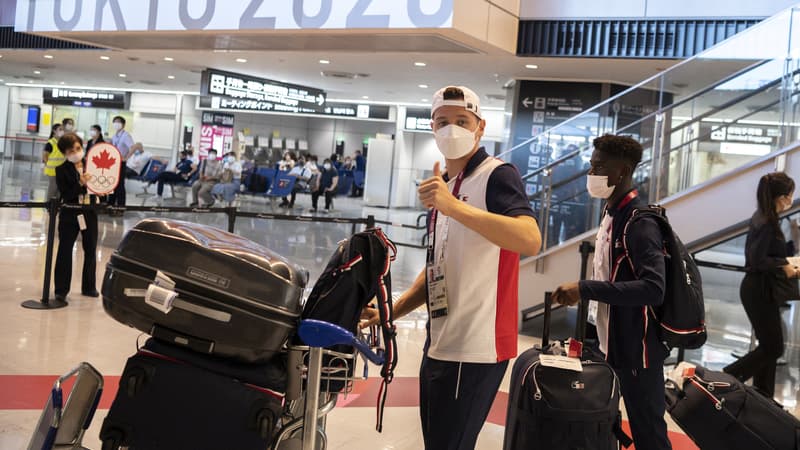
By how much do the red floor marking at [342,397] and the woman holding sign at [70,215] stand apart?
7.83ft

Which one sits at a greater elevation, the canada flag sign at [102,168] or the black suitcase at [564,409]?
the canada flag sign at [102,168]

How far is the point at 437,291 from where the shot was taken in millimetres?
2484

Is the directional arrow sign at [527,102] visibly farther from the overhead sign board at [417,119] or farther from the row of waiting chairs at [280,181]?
the overhead sign board at [417,119]

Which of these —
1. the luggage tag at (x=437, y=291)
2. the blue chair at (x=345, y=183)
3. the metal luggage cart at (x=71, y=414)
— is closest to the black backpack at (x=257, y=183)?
the blue chair at (x=345, y=183)

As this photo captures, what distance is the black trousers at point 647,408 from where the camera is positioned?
3072mm

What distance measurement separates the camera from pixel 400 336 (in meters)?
6.88

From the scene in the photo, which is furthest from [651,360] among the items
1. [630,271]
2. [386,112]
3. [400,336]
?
[386,112]

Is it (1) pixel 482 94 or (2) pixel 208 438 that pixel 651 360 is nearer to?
(2) pixel 208 438

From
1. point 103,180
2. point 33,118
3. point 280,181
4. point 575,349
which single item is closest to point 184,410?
point 575,349

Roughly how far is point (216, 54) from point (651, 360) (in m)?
11.9

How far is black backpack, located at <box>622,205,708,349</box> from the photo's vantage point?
10.2 ft

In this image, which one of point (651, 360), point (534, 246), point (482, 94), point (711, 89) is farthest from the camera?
point (482, 94)

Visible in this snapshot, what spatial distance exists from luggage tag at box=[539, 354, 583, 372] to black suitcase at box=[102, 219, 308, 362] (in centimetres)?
97

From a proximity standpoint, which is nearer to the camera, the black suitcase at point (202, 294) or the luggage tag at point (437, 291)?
the black suitcase at point (202, 294)
